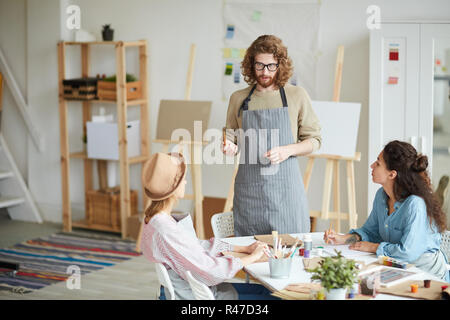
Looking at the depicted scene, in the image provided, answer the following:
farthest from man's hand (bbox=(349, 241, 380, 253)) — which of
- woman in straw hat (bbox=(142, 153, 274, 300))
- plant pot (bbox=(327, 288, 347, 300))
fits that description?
plant pot (bbox=(327, 288, 347, 300))

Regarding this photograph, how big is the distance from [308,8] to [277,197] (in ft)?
8.25

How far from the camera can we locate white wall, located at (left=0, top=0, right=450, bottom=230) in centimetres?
521

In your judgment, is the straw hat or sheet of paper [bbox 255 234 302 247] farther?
sheet of paper [bbox 255 234 302 247]

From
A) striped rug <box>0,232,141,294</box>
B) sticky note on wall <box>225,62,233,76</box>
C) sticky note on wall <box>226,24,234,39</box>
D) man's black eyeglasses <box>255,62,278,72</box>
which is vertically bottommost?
striped rug <box>0,232,141,294</box>

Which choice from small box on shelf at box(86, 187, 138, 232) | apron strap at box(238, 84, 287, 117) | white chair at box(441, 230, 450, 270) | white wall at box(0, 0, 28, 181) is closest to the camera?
white chair at box(441, 230, 450, 270)

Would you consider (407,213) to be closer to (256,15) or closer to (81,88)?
(256,15)

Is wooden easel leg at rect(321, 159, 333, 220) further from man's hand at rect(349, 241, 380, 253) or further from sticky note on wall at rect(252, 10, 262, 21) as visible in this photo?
man's hand at rect(349, 241, 380, 253)

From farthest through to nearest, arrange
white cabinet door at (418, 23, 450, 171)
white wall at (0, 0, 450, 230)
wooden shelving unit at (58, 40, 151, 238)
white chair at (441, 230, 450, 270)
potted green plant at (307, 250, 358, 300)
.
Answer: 1. wooden shelving unit at (58, 40, 151, 238)
2. white wall at (0, 0, 450, 230)
3. white cabinet door at (418, 23, 450, 171)
4. white chair at (441, 230, 450, 270)
5. potted green plant at (307, 250, 358, 300)

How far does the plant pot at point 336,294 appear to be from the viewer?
7.14ft

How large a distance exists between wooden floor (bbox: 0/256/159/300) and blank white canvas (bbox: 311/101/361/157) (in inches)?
65.5

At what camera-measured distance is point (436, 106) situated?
4.82 metres

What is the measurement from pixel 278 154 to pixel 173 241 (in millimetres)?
913
